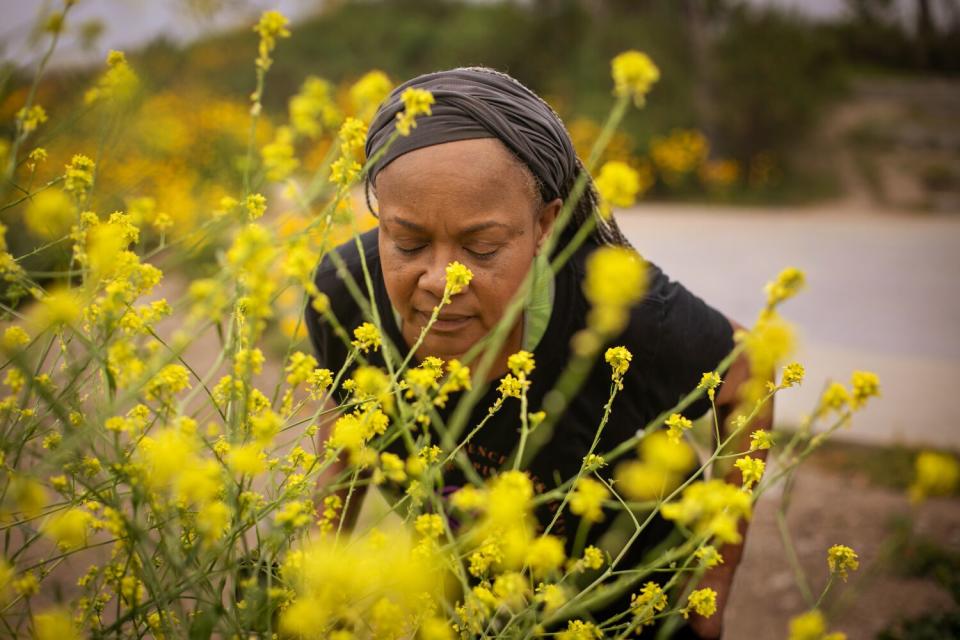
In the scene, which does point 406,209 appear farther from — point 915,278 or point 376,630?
point 915,278

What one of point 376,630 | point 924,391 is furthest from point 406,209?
point 924,391

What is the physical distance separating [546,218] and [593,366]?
0.40 metres

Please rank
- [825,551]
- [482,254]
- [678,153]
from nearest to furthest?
1. [482,254]
2. [825,551]
3. [678,153]

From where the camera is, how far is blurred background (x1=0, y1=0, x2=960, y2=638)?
9.77ft

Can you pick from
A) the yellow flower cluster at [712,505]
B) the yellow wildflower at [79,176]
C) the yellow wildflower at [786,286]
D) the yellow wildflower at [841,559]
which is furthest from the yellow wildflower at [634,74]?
the yellow wildflower at [79,176]

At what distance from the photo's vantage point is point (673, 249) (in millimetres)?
7020

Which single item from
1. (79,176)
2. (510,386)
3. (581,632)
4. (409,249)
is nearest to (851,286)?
(409,249)

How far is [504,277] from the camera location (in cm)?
142

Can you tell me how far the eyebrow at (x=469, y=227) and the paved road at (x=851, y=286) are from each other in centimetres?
190

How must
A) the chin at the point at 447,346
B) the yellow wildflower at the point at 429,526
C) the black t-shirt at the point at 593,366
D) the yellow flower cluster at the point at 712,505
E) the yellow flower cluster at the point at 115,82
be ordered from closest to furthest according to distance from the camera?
the yellow flower cluster at the point at 712,505 → the yellow wildflower at the point at 429,526 → the yellow flower cluster at the point at 115,82 → the chin at the point at 447,346 → the black t-shirt at the point at 593,366

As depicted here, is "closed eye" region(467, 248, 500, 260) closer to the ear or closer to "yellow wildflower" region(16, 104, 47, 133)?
the ear

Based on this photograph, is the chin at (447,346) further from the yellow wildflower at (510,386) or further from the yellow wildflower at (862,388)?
the yellow wildflower at (862,388)

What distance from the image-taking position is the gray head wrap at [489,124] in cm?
140

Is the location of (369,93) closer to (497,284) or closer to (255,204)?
(255,204)
